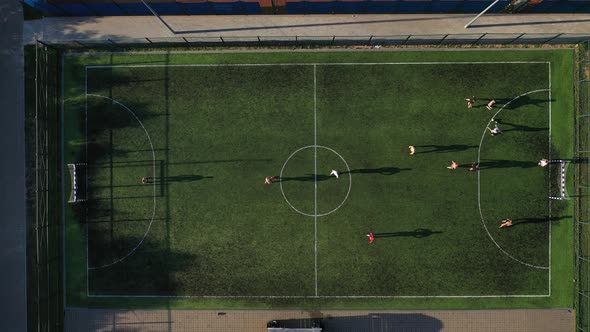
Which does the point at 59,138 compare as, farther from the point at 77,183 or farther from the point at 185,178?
the point at 185,178

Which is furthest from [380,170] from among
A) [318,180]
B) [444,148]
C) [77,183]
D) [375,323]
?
[77,183]

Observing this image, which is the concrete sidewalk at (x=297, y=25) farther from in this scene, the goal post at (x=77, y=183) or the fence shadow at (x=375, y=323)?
the fence shadow at (x=375, y=323)

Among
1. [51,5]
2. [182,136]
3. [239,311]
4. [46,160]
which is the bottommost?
[239,311]

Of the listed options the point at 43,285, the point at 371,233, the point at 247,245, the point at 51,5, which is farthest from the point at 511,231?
the point at 51,5

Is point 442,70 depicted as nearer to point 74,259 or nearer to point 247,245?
point 247,245

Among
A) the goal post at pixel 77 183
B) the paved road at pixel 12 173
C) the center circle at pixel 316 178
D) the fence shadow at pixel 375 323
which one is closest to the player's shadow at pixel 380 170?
the center circle at pixel 316 178

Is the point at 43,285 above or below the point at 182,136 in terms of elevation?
below
